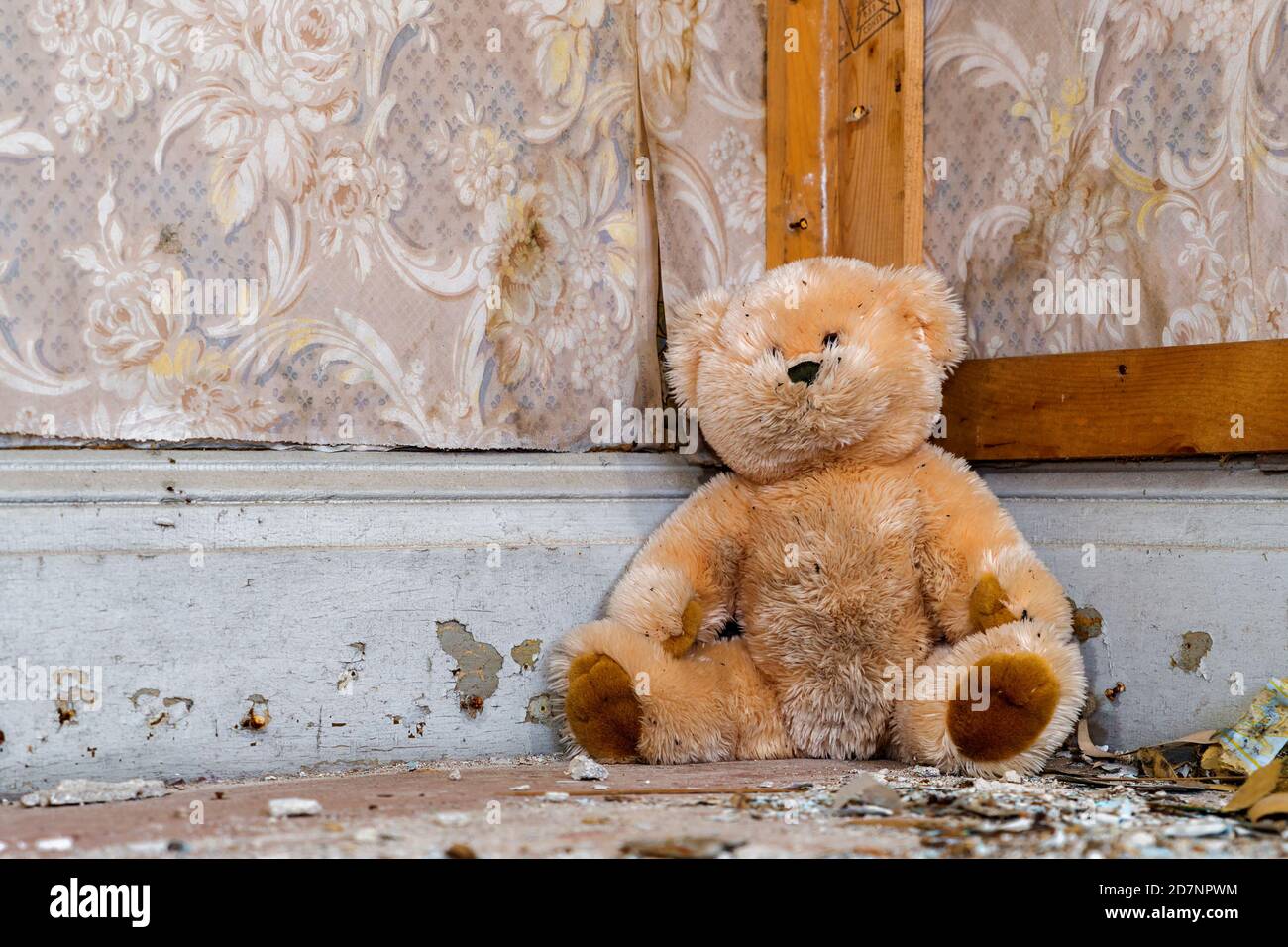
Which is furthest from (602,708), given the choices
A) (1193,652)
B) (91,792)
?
(1193,652)

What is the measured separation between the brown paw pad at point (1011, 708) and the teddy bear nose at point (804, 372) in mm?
389

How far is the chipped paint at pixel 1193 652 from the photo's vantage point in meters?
1.38

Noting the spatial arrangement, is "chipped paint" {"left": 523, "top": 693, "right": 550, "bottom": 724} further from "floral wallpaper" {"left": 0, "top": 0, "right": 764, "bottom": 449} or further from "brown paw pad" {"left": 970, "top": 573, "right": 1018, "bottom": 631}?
"brown paw pad" {"left": 970, "top": 573, "right": 1018, "bottom": 631}

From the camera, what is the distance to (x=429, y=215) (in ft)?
5.06

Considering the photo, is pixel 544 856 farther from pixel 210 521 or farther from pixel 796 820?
pixel 210 521

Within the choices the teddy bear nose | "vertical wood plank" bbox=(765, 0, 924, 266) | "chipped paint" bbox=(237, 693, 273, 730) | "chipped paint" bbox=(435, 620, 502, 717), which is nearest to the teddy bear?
the teddy bear nose

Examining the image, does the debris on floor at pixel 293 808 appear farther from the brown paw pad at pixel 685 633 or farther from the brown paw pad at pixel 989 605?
the brown paw pad at pixel 989 605

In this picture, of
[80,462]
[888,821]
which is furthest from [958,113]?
[80,462]

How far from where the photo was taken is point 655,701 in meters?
1.36

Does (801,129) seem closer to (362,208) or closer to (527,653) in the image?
(362,208)

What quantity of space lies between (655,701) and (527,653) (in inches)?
9.7

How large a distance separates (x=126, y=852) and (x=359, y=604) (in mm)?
548

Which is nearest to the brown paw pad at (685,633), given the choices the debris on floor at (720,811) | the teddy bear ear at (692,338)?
the debris on floor at (720,811)
